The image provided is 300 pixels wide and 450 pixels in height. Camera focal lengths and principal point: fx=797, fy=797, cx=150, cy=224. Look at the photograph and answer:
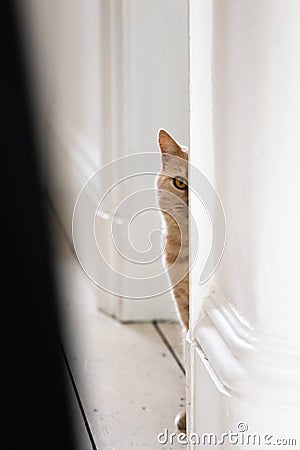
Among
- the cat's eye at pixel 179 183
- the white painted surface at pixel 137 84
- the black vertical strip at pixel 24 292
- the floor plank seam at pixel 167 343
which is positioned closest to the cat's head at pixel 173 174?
the cat's eye at pixel 179 183

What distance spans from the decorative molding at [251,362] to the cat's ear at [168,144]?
0.49 m

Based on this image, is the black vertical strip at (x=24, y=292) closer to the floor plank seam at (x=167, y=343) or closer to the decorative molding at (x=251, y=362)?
the decorative molding at (x=251, y=362)

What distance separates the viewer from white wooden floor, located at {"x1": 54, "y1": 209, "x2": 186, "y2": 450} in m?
1.40

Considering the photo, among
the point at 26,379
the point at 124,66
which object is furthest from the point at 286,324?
the point at 124,66

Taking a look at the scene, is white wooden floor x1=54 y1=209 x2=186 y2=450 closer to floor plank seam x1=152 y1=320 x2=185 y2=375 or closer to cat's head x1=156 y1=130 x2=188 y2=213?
floor plank seam x1=152 y1=320 x2=185 y2=375

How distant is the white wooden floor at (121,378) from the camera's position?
4.60 ft

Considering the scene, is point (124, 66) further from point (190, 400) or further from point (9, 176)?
point (9, 176)

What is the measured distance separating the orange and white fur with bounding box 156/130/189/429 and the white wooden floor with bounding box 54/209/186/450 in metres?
0.09

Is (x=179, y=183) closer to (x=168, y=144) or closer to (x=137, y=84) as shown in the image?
(x=168, y=144)

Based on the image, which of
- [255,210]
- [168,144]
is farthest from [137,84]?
[255,210]

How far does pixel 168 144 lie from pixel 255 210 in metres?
0.56

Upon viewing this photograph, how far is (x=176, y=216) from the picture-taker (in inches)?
58.8

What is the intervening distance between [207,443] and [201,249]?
0.27 meters

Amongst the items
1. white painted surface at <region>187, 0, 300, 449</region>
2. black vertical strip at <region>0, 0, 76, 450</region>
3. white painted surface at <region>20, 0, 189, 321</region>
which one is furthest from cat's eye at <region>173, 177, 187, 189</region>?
black vertical strip at <region>0, 0, 76, 450</region>
